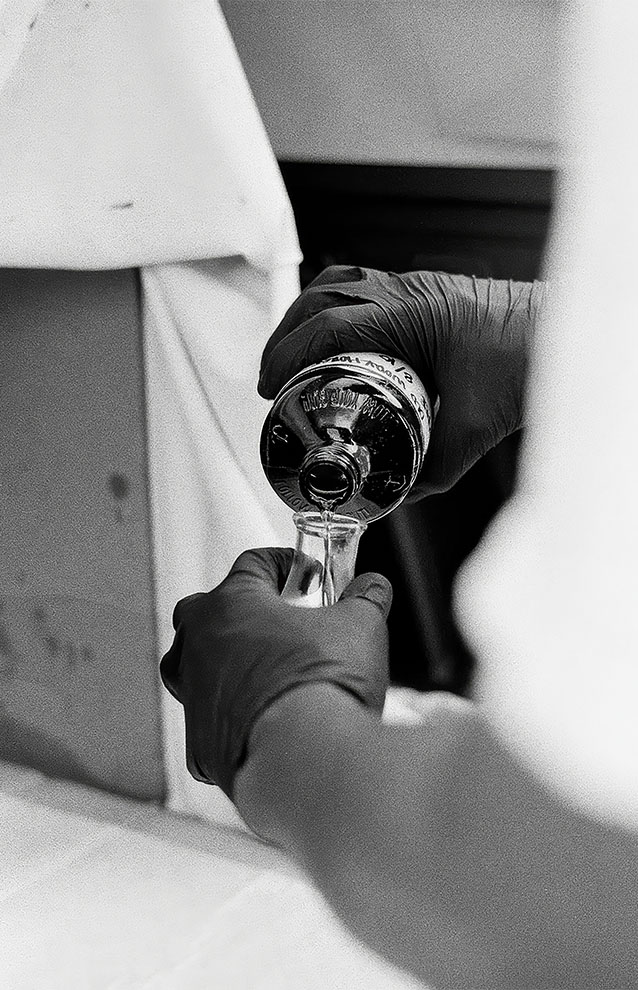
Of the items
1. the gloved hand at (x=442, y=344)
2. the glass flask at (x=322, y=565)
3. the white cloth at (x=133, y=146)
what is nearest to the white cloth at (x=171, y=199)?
the white cloth at (x=133, y=146)

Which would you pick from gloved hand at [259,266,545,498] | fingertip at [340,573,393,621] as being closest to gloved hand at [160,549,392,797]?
fingertip at [340,573,393,621]

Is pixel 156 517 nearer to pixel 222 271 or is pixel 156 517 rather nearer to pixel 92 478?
pixel 92 478

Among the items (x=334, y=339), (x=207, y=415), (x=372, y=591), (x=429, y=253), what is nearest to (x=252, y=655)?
(x=372, y=591)

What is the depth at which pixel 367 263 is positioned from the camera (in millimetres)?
1108

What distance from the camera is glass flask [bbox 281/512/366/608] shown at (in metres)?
0.64

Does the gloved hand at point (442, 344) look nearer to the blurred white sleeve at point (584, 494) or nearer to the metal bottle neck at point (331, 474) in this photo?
the metal bottle neck at point (331, 474)

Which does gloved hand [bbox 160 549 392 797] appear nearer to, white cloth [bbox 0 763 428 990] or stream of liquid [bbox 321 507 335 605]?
stream of liquid [bbox 321 507 335 605]

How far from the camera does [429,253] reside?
1078 millimetres

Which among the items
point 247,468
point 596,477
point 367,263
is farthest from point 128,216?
point 596,477

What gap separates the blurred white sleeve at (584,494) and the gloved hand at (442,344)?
39cm

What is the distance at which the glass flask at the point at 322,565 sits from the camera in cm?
64

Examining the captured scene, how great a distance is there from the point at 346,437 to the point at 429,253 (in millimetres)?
529

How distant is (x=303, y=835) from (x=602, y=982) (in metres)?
0.12

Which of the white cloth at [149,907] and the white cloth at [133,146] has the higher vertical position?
the white cloth at [133,146]
